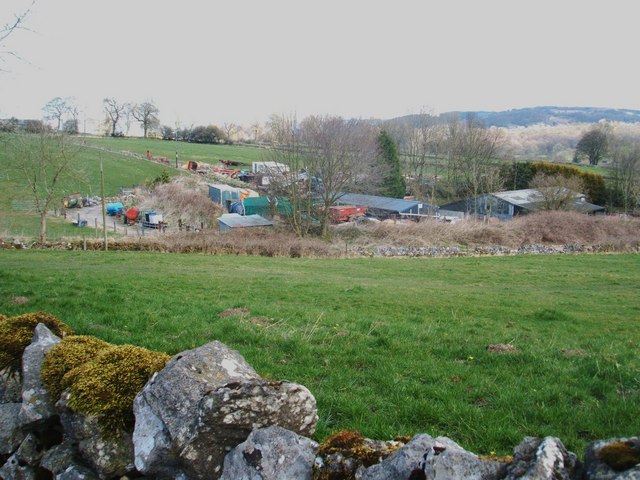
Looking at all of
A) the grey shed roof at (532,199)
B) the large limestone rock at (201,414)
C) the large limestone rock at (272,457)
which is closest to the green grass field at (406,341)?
the large limestone rock at (201,414)

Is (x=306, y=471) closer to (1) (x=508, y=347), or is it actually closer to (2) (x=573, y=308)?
(1) (x=508, y=347)

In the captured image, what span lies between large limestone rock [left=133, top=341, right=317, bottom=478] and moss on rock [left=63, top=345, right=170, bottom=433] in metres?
0.31

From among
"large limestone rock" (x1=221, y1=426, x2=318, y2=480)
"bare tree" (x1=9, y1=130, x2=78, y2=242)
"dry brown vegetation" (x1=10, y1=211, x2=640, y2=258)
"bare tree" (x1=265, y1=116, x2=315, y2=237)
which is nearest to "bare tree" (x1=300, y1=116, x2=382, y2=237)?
"bare tree" (x1=265, y1=116, x2=315, y2=237)

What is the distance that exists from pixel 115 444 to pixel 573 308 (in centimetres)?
1442

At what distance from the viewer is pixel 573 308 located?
1518cm

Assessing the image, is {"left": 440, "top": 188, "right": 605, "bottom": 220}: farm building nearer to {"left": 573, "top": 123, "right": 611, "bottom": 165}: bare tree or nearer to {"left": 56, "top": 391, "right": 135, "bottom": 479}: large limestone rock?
{"left": 573, "top": 123, "right": 611, "bottom": 165}: bare tree

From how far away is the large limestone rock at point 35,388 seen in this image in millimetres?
4496

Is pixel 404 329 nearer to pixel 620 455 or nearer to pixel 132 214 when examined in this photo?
pixel 620 455

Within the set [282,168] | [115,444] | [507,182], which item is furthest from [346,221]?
[115,444]

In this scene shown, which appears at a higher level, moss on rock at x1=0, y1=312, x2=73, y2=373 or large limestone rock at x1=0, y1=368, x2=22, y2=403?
moss on rock at x1=0, y1=312, x2=73, y2=373

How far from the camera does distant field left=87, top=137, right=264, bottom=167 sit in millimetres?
102938

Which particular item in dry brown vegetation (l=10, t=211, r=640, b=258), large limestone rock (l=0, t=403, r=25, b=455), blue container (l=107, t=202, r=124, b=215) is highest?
large limestone rock (l=0, t=403, r=25, b=455)

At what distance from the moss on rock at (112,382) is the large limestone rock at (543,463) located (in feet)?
9.17

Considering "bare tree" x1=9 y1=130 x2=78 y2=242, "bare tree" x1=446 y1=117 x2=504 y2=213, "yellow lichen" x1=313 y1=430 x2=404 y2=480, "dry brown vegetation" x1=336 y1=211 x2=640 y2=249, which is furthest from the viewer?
"bare tree" x1=446 y1=117 x2=504 y2=213
